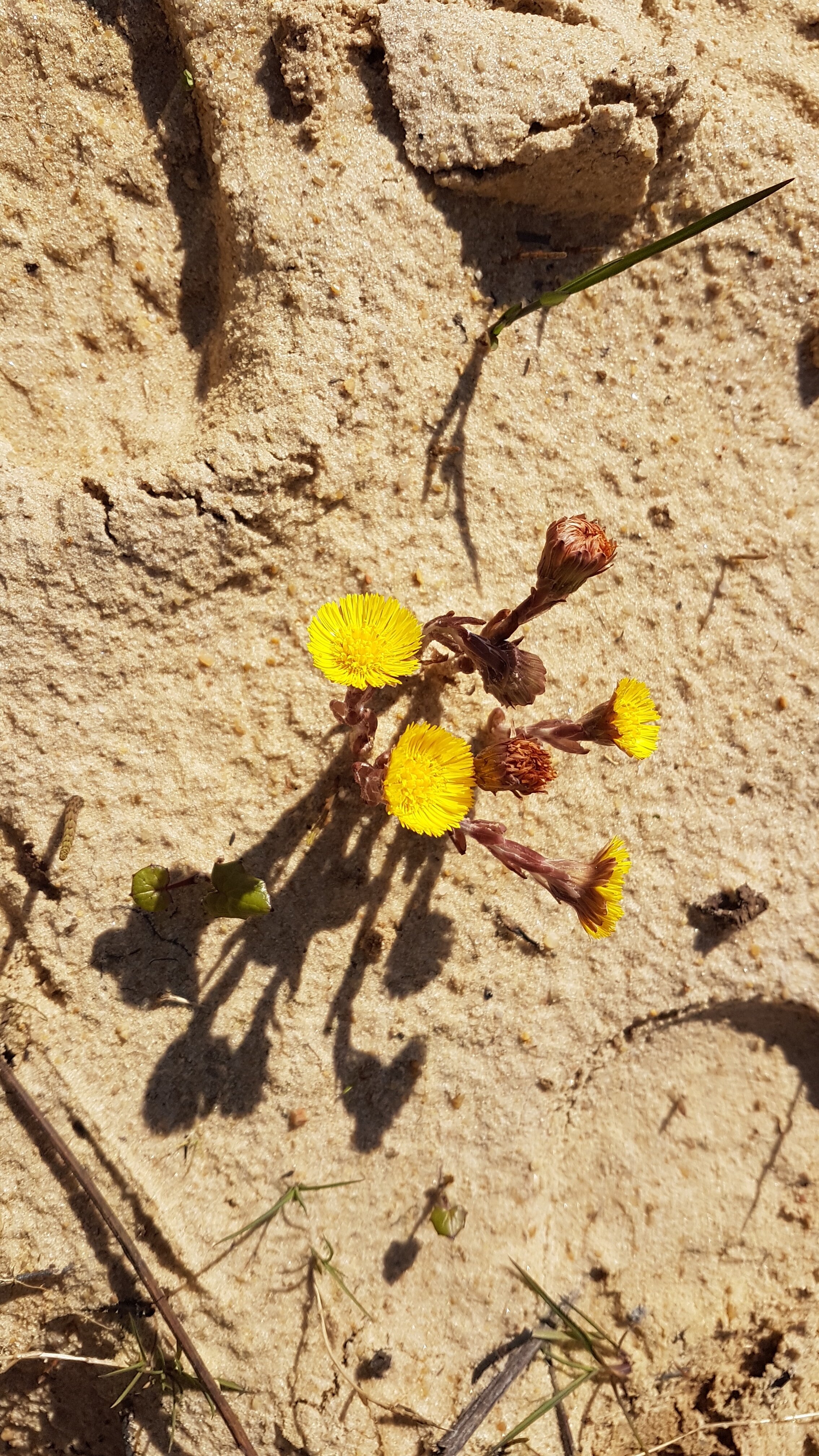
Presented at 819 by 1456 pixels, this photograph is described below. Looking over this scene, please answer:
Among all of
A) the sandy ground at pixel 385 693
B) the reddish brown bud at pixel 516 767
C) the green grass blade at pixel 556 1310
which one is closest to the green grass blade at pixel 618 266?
the sandy ground at pixel 385 693

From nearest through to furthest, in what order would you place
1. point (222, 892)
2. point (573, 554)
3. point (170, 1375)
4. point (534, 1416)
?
point (573, 554), point (222, 892), point (170, 1375), point (534, 1416)

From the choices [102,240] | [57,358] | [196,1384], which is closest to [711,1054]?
[196,1384]

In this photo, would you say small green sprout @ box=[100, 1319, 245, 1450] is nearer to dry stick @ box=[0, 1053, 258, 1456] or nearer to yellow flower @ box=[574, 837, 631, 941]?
dry stick @ box=[0, 1053, 258, 1456]

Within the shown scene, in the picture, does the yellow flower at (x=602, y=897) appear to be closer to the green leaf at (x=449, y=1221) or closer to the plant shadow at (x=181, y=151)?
the green leaf at (x=449, y=1221)

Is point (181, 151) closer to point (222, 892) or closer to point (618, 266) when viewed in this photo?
point (618, 266)

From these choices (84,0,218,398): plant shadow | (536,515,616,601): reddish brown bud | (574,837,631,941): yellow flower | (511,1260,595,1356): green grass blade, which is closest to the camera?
(536,515,616,601): reddish brown bud

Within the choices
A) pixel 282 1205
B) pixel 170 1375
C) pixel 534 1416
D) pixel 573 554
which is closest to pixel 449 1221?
pixel 282 1205

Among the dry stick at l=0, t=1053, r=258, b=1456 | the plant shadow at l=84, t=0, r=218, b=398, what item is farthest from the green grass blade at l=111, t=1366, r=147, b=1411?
the plant shadow at l=84, t=0, r=218, b=398
